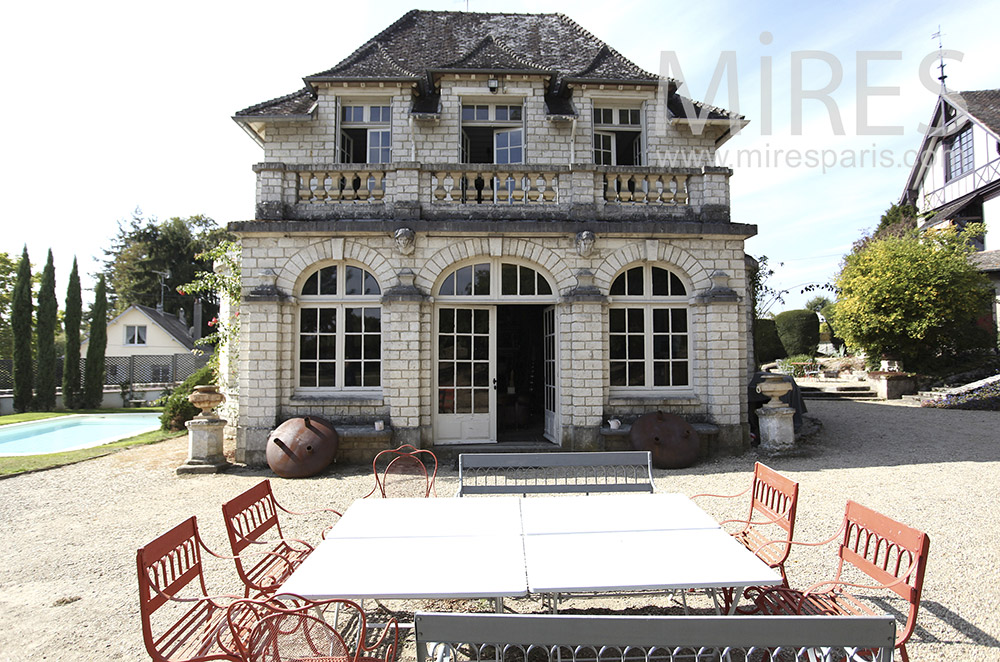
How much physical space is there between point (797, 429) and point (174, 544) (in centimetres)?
910

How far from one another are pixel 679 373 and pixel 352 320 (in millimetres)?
5356

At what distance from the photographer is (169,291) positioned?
3519cm

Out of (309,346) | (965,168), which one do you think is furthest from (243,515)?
(965,168)

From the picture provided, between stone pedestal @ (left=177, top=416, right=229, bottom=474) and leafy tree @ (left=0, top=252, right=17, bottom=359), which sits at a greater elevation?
leafy tree @ (left=0, top=252, right=17, bottom=359)

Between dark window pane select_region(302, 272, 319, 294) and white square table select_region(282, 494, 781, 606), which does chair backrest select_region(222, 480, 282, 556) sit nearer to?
white square table select_region(282, 494, 781, 606)

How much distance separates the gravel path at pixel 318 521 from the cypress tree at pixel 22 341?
44.0 ft

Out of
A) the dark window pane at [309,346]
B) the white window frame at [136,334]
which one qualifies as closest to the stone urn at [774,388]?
the dark window pane at [309,346]

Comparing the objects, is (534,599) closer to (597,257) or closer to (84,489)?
(597,257)

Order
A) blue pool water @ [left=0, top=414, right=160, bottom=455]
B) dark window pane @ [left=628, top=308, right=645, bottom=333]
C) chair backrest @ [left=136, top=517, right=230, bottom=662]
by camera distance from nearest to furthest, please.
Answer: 1. chair backrest @ [left=136, top=517, right=230, bottom=662]
2. dark window pane @ [left=628, top=308, right=645, bottom=333]
3. blue pool water @ [left=0, top=414, right=160, bottom=455]

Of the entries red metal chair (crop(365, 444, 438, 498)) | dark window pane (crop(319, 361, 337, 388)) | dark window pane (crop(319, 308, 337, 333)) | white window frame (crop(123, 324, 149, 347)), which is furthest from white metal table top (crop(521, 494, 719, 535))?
white window frame (crop(123, 324, 149, 347))

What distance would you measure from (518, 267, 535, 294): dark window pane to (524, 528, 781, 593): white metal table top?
5.78m

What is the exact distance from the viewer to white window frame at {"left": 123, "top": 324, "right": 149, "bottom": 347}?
27.4m

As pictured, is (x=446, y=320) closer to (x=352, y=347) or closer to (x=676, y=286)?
(x=352, y=347)

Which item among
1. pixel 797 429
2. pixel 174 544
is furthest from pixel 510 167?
pixel 174 544
